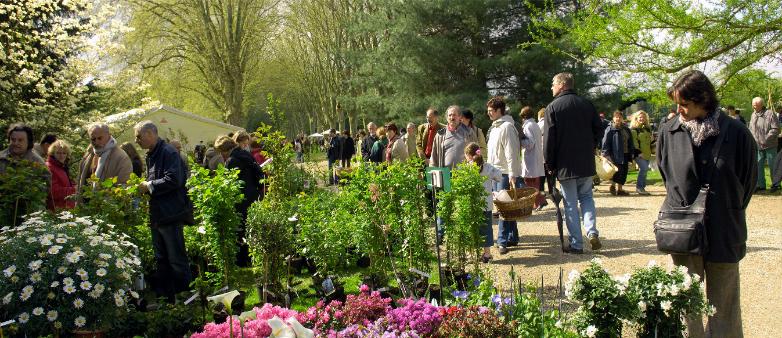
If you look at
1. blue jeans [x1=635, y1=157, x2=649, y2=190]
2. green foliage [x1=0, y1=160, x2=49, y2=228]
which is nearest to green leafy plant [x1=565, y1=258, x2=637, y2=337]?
green foliage [x1=0, y1=160, x2=49, y2=228]

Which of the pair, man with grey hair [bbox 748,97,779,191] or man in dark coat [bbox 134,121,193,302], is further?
man with grey hair [bbox 748,97,779,191]

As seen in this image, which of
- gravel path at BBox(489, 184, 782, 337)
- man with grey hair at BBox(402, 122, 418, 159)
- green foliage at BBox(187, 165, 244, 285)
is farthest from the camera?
man with grey hair at BBox(402, 122, 418, 159)

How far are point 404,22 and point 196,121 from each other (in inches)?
354

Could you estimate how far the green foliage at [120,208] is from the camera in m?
5.69

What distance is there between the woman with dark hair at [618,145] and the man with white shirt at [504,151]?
469cm

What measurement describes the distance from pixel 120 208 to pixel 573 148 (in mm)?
4736

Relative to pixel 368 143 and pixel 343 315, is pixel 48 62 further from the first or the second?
pixel 343 315

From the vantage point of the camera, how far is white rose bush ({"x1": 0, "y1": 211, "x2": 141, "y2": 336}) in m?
3.81

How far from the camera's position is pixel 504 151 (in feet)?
23.9

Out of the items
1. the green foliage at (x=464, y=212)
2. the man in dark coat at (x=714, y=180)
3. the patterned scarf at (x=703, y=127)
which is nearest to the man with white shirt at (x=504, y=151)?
the green foliage at (x=464, y=212)

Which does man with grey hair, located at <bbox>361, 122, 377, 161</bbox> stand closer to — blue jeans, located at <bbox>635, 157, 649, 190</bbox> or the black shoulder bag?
Answer: blue jeans, located at <bbox>635, 157, 649, 190</bbox>

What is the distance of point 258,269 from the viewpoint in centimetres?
543

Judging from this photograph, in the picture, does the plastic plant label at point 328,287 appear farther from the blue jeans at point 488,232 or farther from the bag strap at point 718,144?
the bag strap at point 718,144

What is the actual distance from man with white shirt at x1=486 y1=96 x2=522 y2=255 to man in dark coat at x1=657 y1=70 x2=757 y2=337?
367 centimetres
